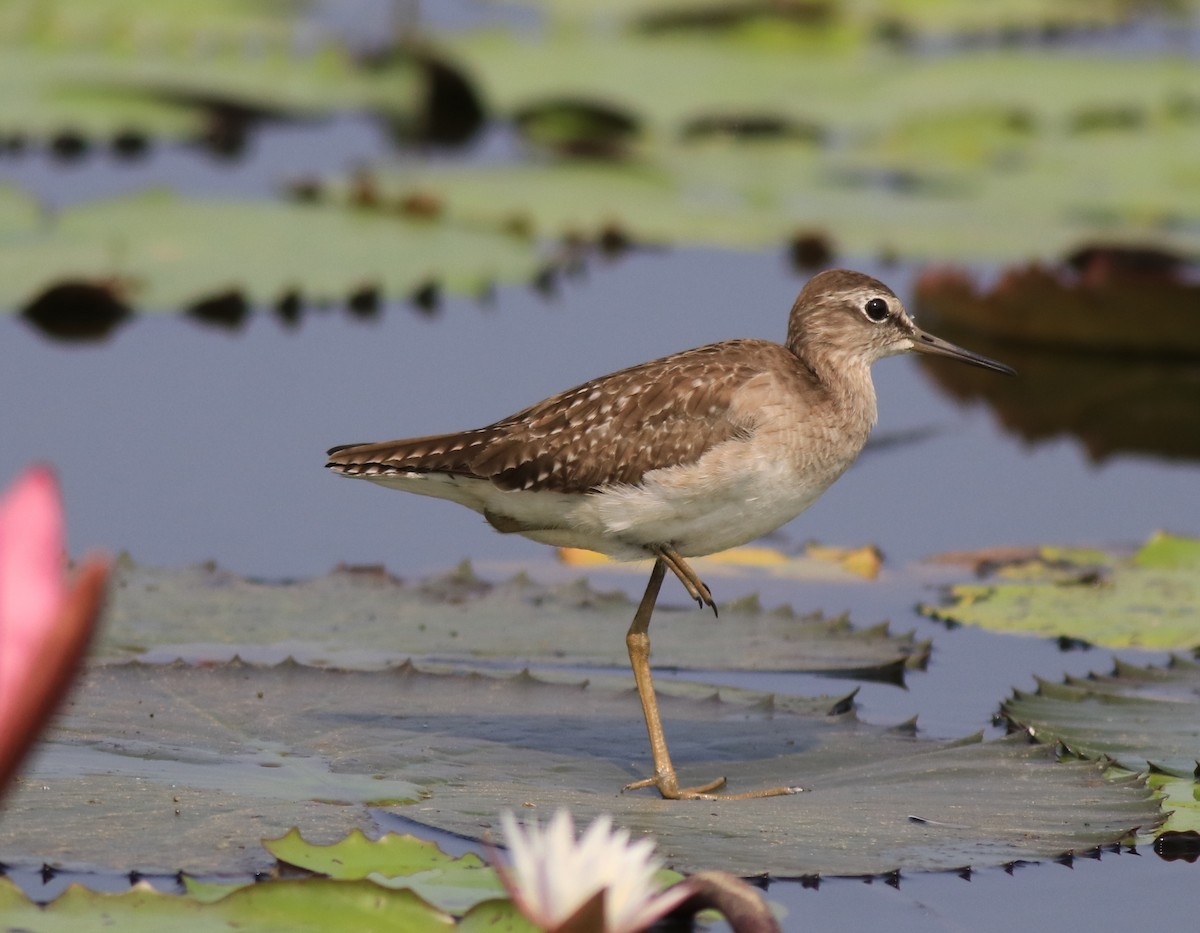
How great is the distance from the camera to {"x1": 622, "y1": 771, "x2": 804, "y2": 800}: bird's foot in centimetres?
516

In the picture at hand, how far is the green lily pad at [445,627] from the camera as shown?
6039 millimetres

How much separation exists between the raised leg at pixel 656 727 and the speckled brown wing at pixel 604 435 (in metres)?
0.35

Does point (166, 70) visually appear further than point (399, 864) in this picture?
Yes

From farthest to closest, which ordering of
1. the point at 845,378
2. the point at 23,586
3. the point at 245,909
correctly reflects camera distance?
1. the point at 845,378
2. the point at 245,909
3. the point at 23,586

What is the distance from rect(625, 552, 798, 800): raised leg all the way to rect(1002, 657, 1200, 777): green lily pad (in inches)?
36.7

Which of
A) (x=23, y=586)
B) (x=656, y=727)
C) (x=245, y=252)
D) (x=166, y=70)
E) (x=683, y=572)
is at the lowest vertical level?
(x=656, y=727)

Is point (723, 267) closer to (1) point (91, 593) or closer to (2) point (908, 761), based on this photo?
(2) point (908, 761)

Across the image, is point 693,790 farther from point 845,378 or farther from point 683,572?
point 845,378

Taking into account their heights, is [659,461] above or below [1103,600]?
above

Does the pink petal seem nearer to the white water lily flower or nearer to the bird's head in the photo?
the white water lily flower

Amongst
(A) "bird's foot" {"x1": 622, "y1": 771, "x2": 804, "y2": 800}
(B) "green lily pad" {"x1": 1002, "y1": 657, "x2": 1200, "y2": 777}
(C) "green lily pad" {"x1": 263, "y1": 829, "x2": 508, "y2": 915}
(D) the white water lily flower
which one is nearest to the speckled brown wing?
(A) "bird's foot" {"x1": 622, "y1": 771, "x2": 804, "y2": 800}

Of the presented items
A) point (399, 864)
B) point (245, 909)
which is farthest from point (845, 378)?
point (245, 909)

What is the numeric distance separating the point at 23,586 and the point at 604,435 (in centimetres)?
384

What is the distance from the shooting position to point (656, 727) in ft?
17.6
